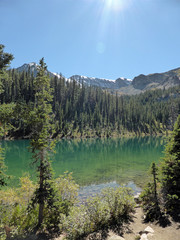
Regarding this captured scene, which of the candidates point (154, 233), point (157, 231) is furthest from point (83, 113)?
point (154, 233)

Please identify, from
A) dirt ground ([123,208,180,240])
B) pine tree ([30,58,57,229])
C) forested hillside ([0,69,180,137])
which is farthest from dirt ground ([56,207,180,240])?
forested hillside ([0,69,180,137])

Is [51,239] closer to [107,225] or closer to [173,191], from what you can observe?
[107,225]

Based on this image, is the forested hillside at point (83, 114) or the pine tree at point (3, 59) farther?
the forested hillside at point (83, 114)

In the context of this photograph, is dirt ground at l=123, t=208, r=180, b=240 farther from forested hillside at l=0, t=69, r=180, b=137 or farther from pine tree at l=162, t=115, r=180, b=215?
forested hillside at l=0, t=69, r=180, b=137

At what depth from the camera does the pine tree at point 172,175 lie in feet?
37.3

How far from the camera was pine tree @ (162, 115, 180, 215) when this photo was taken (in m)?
11.4

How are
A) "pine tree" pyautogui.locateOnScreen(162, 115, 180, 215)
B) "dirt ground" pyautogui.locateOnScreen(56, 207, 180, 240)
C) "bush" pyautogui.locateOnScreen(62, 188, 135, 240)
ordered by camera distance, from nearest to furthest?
"dirt ground" pyautogui.locateOnScreen(56, 207, 180, 240) < "bush" pyautogui.locateOnScreen(62, 188, 135, 240) < "pine tree" pyautogui.locateOnScreen(162, 115, 180, 215)

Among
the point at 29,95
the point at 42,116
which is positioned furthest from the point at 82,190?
the point at 29,95

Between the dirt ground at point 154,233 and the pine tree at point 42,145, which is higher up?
the pine tree at point 42,145

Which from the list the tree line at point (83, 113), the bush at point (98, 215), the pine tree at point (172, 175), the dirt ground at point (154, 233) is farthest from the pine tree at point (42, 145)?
the tree line at point (83, 113)

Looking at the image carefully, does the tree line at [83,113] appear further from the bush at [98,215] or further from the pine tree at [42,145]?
the bush at [98,215]

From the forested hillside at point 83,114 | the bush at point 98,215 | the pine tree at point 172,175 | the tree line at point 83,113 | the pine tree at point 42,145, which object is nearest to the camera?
the bush at point 98,215

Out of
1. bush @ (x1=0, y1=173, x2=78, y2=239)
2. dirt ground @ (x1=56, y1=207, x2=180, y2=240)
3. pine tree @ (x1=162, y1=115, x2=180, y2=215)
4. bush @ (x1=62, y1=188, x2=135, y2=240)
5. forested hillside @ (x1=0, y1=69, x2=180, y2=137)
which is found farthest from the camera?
forested hillside @ (x1=0, y1=69, x2=180, y2=137)

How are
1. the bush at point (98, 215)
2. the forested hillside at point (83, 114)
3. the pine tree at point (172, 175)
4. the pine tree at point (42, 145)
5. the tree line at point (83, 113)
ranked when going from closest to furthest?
the bush at point (98, 215) < the pine tree at point (42, 145) < the pine tree at point (172, 175) < the forested hillside at point (83, 114) < the tree line at point (83, 113)
